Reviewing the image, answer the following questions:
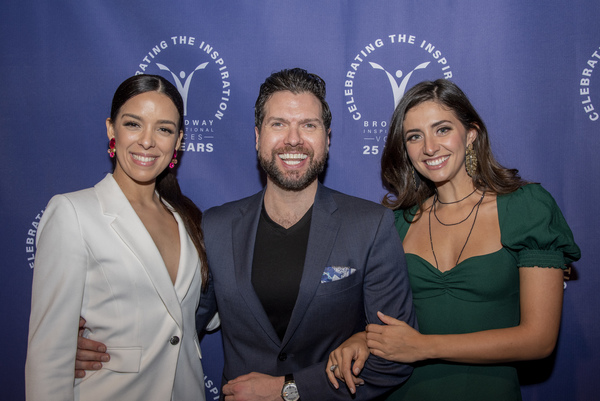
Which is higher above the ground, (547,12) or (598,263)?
(547,12)

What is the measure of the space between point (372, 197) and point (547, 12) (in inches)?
57.2

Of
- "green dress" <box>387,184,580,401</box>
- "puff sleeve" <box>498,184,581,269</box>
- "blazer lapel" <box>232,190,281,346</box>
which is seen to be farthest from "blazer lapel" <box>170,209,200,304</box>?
"puff sleeve" <box>498,184,581,269</box>

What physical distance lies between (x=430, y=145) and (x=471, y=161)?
0.84 feet

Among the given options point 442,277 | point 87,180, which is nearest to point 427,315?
point 442,277

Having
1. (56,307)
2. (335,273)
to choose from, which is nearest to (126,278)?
(56,307)

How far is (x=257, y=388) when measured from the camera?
5.35 feet

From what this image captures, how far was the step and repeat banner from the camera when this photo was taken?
235 centimetres

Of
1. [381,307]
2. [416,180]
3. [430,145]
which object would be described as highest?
[430,145]

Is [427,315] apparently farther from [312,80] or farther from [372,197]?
[312,80]

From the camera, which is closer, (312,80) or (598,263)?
(312,80)

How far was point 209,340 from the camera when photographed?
8.46 ft

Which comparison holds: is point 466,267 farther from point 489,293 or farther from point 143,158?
point 143,158

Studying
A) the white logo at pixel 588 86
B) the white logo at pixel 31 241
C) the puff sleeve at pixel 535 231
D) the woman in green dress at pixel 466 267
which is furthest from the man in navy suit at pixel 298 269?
the white logo at pixel 588 86

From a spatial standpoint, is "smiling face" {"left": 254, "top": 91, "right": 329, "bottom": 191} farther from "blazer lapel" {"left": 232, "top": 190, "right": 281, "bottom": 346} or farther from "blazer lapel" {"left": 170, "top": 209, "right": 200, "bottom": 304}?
"blazer lapel" {"left": 170, "top": 209, "right": 200, "bottom": 304}
